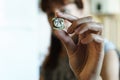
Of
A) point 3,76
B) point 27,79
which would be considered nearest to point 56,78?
point 27,79

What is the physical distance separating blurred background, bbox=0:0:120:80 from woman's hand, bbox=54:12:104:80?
0.92ft

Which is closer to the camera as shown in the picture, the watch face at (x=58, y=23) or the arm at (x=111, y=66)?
the watch face at (x=58, y=23)

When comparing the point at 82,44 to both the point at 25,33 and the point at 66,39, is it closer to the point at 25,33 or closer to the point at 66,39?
the point at 66,39

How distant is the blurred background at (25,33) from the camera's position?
111 cm

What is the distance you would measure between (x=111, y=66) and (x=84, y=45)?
284mm

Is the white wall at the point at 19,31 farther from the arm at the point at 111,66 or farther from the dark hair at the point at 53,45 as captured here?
the arm at the point at 111,66

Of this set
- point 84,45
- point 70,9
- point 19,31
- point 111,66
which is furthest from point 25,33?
point 84,45

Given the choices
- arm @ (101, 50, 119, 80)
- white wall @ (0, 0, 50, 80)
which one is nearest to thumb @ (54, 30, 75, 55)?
arm @ (101, 50, 119, 80)

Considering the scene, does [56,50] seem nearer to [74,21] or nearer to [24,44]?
[24,44]

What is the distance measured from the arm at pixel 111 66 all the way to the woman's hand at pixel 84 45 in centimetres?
19

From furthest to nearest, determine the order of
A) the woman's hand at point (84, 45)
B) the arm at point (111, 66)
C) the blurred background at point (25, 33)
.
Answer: the blurred background at point (25, 33) → the arm at point (111, 66) → the woman's hand at point (84, 45)

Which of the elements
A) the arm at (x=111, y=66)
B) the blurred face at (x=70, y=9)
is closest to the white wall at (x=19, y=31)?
the blurred face at (x=70, y=9)

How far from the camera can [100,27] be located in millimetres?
660

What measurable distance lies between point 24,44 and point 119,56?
0.66m
